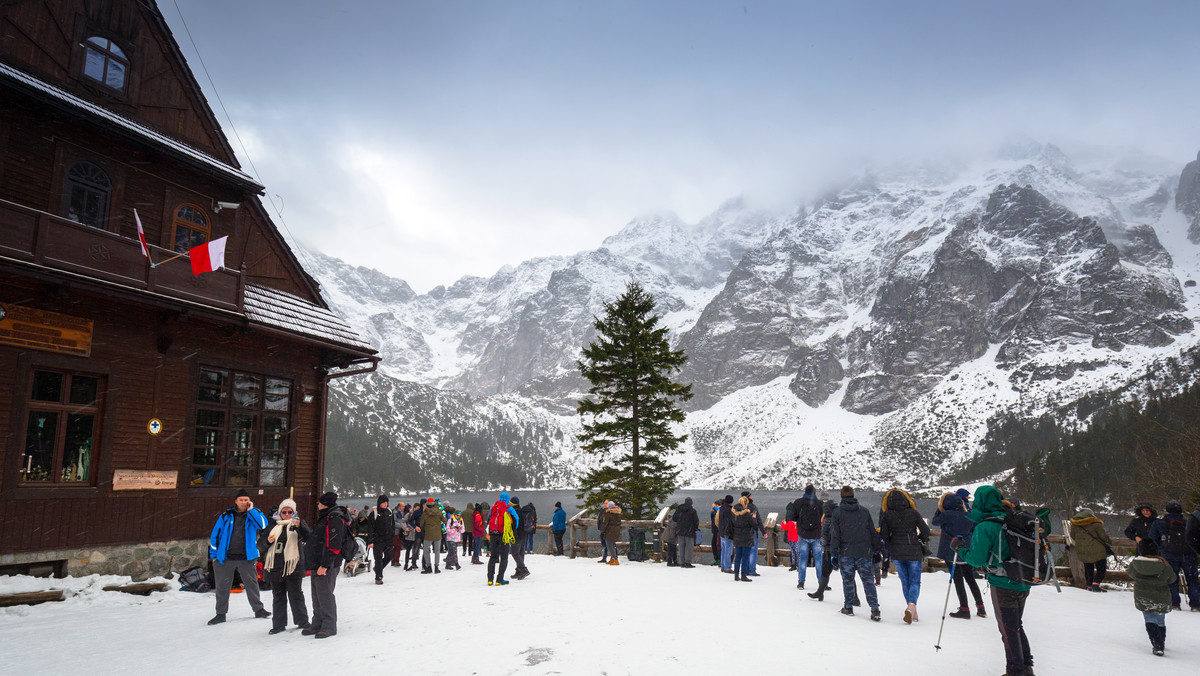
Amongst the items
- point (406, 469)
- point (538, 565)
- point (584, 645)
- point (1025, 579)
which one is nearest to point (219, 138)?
point (538, 565)

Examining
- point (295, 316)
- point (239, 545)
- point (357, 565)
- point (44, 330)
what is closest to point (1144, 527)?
point (239, 545)

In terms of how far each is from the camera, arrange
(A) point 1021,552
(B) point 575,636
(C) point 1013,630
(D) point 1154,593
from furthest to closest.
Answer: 1. (B) point 575,636
2. (D) point 1154,593
3. (A) point 1021,552
4. (C) point 1013,630

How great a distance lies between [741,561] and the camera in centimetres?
1608

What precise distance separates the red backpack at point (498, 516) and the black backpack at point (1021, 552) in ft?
31.2

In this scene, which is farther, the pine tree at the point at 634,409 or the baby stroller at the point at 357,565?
the pine tree at the point at 634,409

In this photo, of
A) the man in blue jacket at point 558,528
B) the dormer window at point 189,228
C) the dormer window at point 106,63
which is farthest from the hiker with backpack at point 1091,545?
the dormer window at point 106,63

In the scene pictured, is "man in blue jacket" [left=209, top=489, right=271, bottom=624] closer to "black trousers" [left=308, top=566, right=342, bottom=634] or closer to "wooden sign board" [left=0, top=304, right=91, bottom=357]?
"black trousers" [left=308, top=566, right=342, bottom=634]

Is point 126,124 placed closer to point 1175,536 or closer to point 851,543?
point 851,543

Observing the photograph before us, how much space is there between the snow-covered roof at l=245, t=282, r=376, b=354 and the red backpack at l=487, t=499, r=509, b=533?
21.7ft

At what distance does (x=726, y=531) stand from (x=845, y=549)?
5794 mm

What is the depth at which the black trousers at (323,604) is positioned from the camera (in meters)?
9.07

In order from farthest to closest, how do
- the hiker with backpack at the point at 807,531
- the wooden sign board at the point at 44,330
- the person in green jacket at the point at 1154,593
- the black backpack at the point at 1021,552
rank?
the hiker with backpack at the point at 807,531
the wooden sign board at the point at 44,330
the person in green jacket at the point at 1154,593
the black backpack at the point at 1021,552

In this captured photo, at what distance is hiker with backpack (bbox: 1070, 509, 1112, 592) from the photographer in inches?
552

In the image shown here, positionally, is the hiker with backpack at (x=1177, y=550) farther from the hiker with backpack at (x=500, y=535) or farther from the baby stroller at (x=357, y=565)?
the baby stroller at (x=357, y=565)
